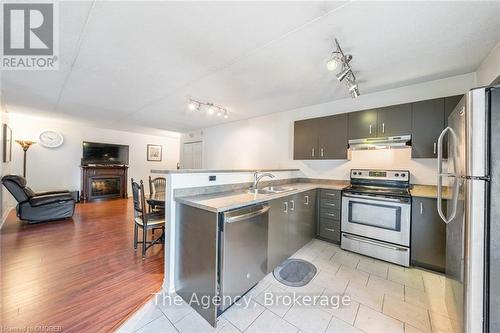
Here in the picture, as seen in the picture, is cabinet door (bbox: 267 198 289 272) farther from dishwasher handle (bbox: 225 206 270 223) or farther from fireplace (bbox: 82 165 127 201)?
fireplace (bbox: 82 165 127 201)

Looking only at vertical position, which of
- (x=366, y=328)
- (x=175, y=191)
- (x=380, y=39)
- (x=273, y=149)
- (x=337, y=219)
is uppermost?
(x=380, y=39)

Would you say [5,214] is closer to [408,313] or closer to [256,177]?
[256,177]

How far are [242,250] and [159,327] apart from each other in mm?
836

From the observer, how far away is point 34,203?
11.7 feet

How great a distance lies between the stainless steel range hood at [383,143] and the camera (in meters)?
2.60

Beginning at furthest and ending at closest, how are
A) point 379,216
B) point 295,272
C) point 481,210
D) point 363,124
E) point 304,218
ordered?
point 363,124, point 304,218, point 379,216, point 295,272, point 481,210

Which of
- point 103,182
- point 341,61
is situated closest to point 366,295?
point 341,61

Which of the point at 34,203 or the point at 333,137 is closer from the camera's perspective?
the point at 333,137

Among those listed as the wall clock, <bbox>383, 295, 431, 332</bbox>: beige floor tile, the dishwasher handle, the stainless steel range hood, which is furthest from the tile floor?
the wall clock

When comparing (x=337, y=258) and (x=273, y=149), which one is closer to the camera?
(x=337, y=258)

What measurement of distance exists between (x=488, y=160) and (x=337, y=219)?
6.45ft

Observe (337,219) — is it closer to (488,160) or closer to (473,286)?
(473,286)

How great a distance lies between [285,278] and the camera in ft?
6.93

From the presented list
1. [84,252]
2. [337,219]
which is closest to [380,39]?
[337,219]
